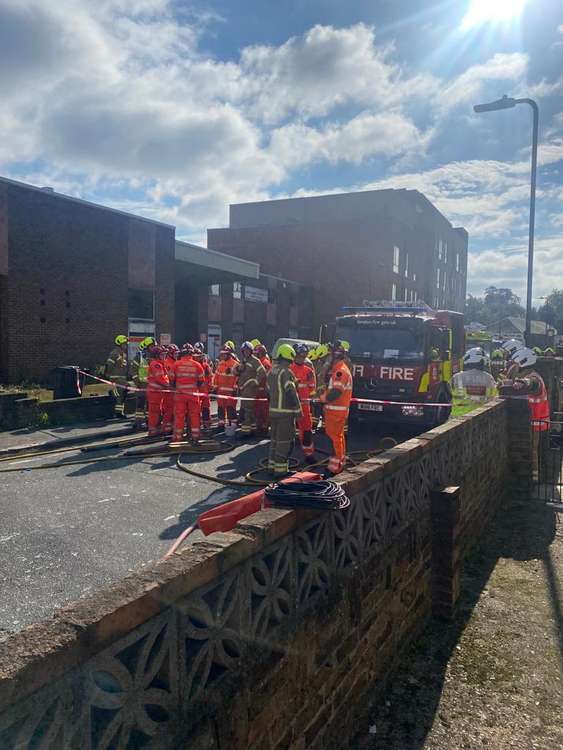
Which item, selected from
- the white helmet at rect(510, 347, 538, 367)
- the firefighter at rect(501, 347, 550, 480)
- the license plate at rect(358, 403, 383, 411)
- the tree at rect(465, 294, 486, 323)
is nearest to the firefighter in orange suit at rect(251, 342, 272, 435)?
the license plate at rect(358, 403, 383, 411)

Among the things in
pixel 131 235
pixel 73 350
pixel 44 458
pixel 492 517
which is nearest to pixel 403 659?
pixel 492 517

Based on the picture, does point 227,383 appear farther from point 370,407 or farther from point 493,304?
point 493,304

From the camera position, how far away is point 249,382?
11.4m

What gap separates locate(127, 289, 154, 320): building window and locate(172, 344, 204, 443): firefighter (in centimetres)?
1225

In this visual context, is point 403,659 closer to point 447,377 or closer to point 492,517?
point 492,517

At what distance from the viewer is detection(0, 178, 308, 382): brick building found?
→ 17.3 meters

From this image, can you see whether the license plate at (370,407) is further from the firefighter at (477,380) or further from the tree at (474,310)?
the tree at (474,310)

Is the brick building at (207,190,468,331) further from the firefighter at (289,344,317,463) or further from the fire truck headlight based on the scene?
the firefighter at (289,344,317,463)

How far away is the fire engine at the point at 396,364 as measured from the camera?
11602 millimetres

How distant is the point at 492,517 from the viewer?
8297 millimetres

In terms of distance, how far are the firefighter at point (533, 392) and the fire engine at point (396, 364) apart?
5.71 feet

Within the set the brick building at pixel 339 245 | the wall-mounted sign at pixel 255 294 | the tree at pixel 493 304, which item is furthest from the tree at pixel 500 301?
the wall-mounted sign at pixel 255 294

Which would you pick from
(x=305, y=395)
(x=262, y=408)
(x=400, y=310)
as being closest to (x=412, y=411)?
(x=305, y=395)

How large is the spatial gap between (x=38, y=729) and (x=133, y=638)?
1.30 ft
